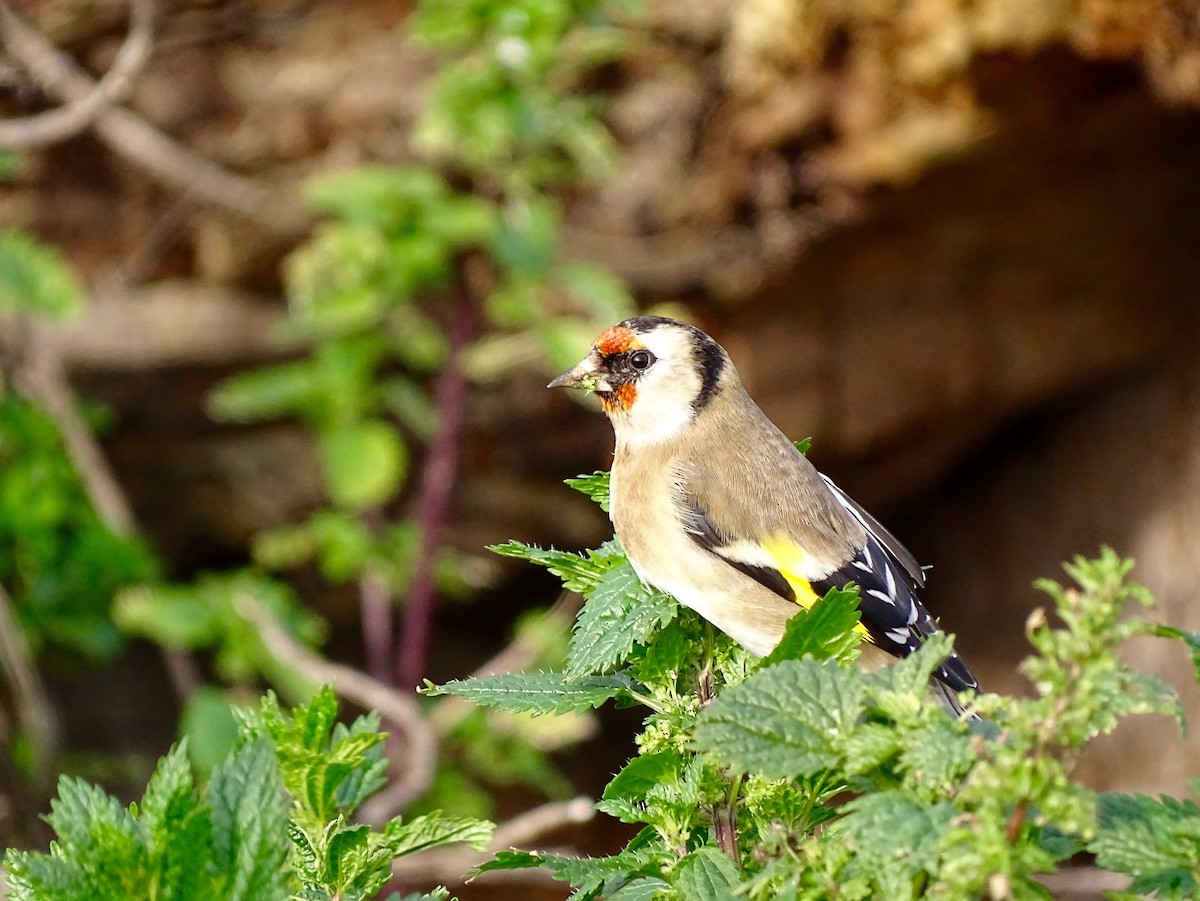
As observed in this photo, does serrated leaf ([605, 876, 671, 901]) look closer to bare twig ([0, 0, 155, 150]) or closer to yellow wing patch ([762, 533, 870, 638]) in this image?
yellow wing patch ([762, 533, 870, 638])

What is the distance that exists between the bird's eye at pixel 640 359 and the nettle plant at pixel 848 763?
0.88m

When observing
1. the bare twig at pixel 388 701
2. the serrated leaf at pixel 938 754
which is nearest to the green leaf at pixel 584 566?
the serrated leaf at pixel 938 754

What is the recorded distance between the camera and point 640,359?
6.79 ft

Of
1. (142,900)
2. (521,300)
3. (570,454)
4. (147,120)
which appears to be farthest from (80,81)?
(142,900)

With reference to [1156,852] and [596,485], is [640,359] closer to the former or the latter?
[596,485]

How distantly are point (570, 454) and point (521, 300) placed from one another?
1088 mm

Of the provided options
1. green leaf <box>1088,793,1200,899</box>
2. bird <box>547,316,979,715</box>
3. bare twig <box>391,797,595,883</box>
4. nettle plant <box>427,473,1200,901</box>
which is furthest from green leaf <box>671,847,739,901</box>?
bare twig <box>391,797,595,883</box>

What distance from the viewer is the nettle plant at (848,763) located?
0.79 metres

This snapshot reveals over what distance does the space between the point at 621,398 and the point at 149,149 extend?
2.16 m

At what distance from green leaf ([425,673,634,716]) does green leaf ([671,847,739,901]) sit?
15 centimetres

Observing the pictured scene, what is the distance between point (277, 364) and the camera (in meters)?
4.14

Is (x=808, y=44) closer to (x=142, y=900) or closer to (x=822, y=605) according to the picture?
Answer: (x=822, y=605)

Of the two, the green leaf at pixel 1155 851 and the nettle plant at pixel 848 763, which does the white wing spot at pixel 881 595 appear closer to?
the nettle plant at pixel 848 763

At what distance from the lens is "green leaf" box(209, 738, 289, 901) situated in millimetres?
874
